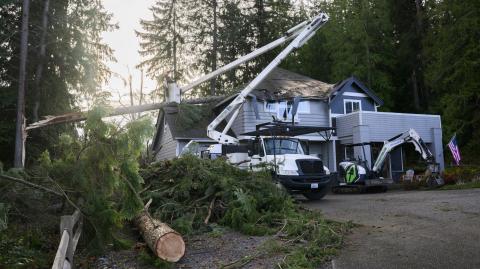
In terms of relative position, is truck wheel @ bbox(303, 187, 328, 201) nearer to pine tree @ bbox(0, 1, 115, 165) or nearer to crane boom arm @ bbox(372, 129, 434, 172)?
crane boom arm @ bbox(372, 129, 434, 172)

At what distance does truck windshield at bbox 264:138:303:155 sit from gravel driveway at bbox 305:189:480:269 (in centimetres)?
328

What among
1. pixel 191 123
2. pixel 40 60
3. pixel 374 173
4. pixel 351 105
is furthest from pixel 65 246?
pixel 351 105

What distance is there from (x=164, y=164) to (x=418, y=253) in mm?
6050

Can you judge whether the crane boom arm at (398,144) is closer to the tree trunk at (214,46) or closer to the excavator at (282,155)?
the excavator at (282,155)

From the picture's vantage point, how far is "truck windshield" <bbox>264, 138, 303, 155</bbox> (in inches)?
522

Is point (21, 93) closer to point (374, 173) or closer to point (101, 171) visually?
point (101, 171)

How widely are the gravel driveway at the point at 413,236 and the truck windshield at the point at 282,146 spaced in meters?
3.28

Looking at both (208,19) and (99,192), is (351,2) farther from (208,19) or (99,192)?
(99,192)

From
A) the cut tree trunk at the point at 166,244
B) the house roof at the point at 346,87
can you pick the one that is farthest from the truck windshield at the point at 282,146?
the house roof at the point at 346,87

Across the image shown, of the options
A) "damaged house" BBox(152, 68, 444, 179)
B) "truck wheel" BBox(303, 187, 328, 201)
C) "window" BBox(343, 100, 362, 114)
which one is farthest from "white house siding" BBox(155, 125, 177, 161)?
"truck wheel" BBox(303, 187, 328, 201)

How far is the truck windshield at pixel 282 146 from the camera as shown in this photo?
13266 millimetres

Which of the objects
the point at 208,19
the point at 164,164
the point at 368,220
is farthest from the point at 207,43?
the point at 368,220

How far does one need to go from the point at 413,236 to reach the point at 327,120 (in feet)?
55.9

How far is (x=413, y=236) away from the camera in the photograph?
6824mm
